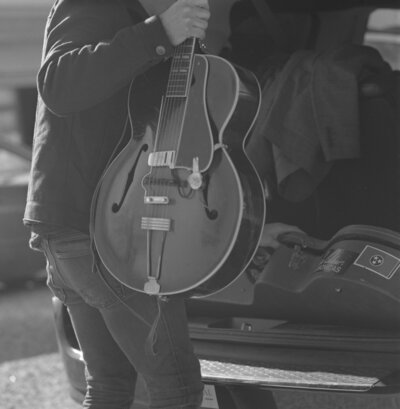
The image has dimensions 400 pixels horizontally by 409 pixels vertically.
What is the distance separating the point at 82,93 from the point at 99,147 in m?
0.18

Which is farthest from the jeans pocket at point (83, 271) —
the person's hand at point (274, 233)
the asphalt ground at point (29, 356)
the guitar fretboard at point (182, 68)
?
the asphalt ground at point (29, 356)

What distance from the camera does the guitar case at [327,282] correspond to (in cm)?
303

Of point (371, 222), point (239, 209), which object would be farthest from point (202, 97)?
point (371, 222)

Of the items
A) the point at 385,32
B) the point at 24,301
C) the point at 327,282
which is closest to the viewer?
the point at 327,282

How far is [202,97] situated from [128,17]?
0.97 feet

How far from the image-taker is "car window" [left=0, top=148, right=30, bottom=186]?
7.09m

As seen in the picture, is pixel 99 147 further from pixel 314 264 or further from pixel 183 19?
pixel 314 264

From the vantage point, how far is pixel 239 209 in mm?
2459

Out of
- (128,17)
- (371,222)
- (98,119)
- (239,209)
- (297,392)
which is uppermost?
(128,17)

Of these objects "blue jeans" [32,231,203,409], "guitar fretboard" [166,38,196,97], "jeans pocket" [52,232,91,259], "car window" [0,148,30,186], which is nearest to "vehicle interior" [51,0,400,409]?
"blue jeans" [32,231,203,409]

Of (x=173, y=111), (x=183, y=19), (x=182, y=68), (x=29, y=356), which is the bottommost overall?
(x=29, y=356)

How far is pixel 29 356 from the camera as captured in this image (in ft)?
16.9

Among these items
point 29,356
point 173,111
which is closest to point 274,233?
point 173,111

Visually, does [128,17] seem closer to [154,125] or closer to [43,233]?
[154,125]
